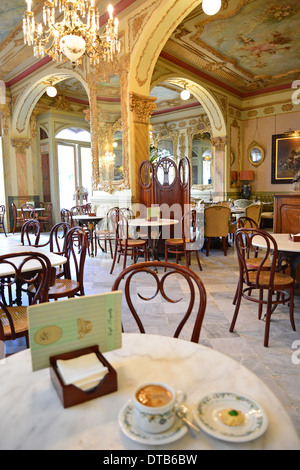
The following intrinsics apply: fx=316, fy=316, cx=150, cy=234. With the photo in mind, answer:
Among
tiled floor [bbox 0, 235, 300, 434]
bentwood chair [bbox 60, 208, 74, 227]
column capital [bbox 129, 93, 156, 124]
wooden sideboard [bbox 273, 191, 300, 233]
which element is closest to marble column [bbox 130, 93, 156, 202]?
column capital [bbox 129, 93, 156, 124]

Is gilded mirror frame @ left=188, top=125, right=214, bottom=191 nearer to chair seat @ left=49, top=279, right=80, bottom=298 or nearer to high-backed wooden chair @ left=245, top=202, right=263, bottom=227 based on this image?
high-backed wooden chair @ left=245, top=202, right=263, bottom=227

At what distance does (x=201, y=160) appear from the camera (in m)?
11.6

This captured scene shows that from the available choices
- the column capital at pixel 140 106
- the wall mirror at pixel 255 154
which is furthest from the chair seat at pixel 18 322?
the wall mirror at pixel 255 154

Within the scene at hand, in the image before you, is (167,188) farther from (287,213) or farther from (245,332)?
(245,332)

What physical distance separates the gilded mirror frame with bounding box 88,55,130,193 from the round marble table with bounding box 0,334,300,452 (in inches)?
214

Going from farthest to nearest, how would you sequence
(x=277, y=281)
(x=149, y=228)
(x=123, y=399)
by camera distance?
(x=149, y=228) < (x=277, y=281) < (x=123, y=399)

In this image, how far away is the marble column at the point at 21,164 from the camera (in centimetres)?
987

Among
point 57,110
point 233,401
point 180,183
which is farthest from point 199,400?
point 57,110

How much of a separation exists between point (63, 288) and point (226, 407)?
2.14m

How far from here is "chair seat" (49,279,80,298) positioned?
8.34 ft

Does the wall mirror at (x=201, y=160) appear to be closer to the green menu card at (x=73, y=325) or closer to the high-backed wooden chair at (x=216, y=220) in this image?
the high-backed wooden chair at (x=216, y=220)

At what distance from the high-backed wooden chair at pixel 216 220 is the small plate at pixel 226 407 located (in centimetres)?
517

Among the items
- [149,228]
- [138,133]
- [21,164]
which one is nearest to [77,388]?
[149,228]
